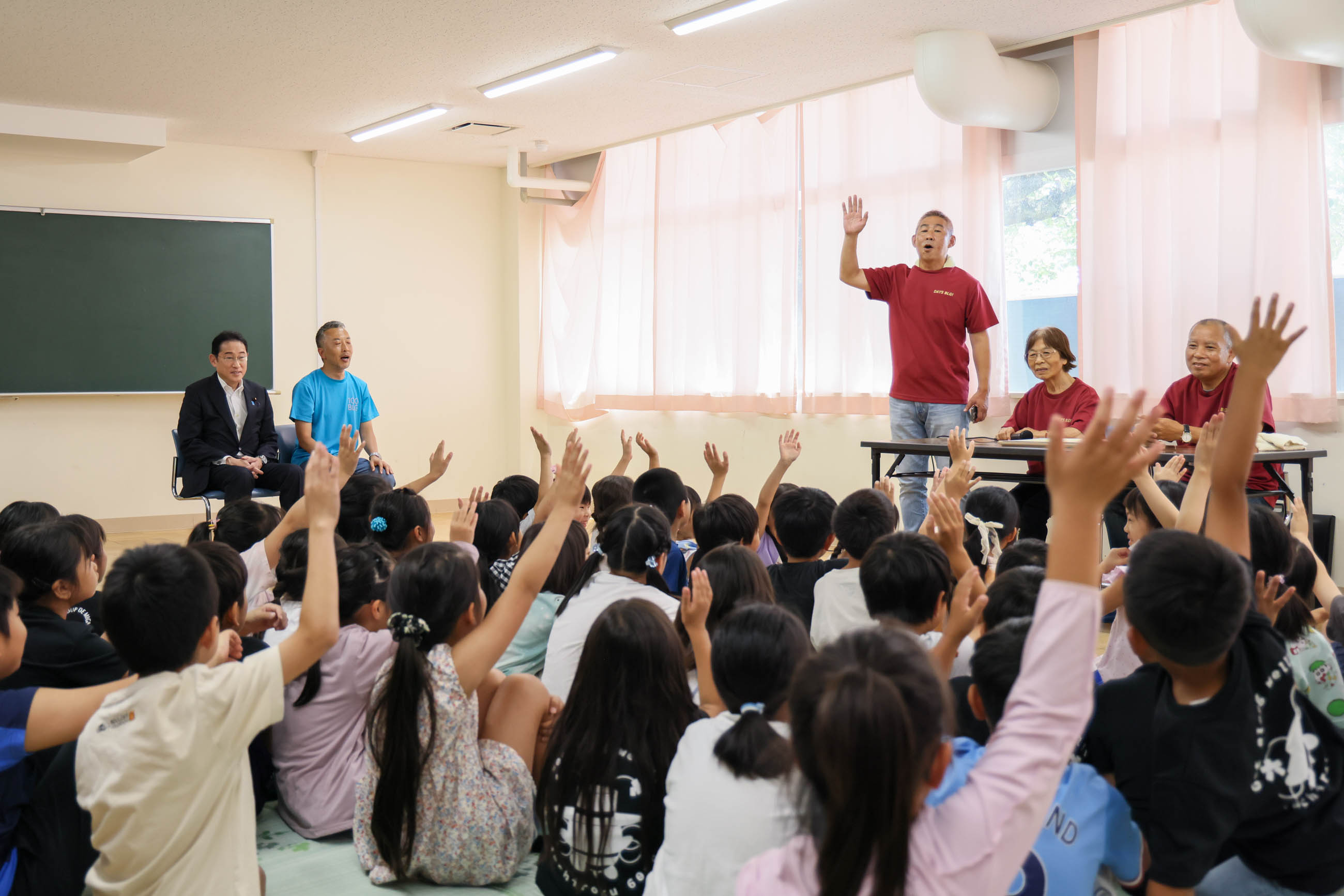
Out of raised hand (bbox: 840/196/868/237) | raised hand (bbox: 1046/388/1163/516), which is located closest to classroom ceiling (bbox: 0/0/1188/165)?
raised hand (bbox: 840/196/868/237)

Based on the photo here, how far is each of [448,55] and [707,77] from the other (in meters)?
1.31

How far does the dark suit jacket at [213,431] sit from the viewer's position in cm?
492

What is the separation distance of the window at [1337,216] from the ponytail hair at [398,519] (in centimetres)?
348

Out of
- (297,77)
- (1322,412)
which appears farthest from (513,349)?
(1322,412)

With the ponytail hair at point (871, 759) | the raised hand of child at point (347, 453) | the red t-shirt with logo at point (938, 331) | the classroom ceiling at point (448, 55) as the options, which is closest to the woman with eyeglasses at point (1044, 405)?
the red t-shirt with logo at point (938, 331)

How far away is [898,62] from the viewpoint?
5191mm

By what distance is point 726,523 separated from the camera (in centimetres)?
275

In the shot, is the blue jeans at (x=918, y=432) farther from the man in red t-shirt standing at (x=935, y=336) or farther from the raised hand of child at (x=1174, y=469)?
the raised hand of child at (x=1174, y=469)

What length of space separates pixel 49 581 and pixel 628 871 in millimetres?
1233

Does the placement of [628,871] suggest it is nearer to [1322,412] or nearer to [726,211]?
[1322,412]

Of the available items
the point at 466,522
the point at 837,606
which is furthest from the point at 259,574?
the point at 837,606

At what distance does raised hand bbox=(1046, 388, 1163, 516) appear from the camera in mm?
963

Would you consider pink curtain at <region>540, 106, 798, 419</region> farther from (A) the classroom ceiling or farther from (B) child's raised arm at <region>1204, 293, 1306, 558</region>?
(B) child's raised arm at <region>1204, 293, 1306, 558</region>

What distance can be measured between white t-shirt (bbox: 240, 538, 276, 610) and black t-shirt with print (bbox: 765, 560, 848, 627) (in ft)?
4.05
